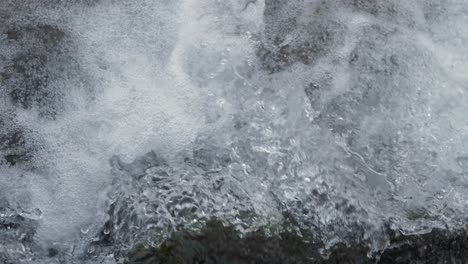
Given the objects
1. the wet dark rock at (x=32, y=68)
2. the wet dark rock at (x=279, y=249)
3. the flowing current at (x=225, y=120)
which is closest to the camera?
the wet dark rock at (x=279, y=249)

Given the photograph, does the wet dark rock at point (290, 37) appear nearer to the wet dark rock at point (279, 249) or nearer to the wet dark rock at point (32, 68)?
the wet dark rock at point (279, 249)

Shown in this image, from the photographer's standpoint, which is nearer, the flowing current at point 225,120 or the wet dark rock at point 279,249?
the wet dark rock at point 279,249

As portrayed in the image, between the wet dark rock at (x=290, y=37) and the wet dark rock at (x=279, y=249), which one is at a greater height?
the wet dark rock at (x=290, y=37)

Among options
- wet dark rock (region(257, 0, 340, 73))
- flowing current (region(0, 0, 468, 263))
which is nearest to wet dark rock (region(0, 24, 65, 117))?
flowing current (region(0, 0, 468, 263))

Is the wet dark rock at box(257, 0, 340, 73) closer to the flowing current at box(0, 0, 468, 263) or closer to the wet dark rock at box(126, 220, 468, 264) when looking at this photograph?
the flowing current at box(0, 0, 468, 263)

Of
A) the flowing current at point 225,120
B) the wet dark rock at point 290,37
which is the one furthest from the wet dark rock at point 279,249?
the wet dark rock at point 290,37

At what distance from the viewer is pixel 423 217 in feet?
8.51

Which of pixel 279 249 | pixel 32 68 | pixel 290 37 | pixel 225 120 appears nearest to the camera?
pixel 279 249

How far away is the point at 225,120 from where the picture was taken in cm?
280

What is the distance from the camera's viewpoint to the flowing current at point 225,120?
2541 mm

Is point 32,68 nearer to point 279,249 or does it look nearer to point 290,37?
point 290,37

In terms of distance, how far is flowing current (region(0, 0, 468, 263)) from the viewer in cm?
254

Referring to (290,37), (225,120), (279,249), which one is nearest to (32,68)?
(225,120)

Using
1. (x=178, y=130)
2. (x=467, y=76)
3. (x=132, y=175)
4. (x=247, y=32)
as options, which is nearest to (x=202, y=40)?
(x=247, y=32)
